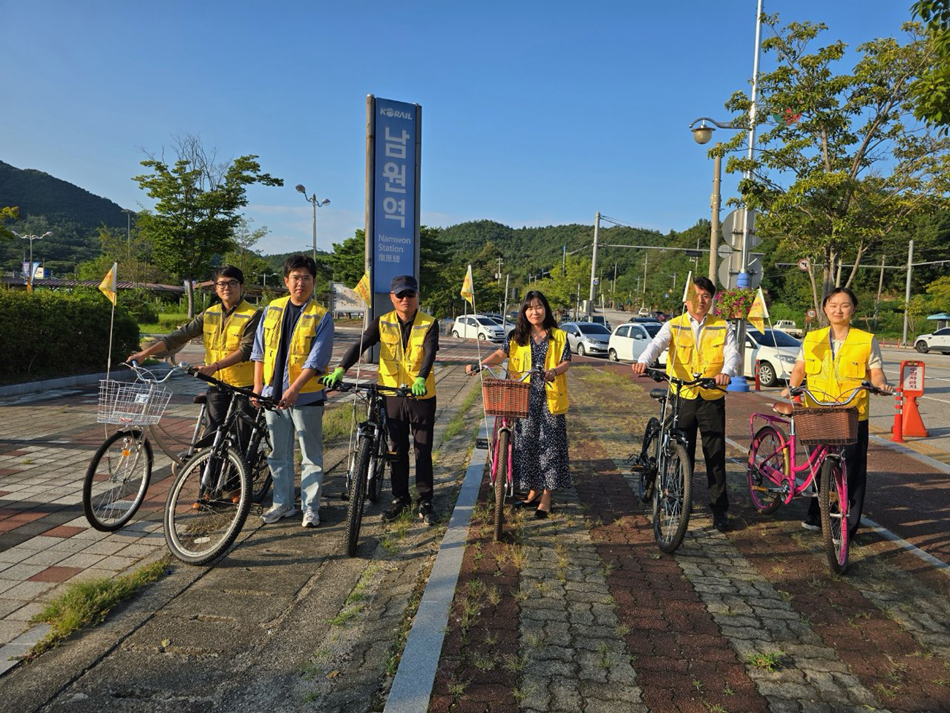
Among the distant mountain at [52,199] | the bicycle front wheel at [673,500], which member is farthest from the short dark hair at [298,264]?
the distant mountain at [52,199]

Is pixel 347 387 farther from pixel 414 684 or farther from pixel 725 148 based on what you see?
pixel 725 148

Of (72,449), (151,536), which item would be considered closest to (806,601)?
(151,536)

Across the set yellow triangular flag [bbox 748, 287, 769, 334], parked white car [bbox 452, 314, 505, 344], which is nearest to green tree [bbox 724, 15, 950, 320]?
yellow triangular flag [bbox 748, 287, 769, 334]

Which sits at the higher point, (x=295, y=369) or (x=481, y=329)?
(x=295, y=369)

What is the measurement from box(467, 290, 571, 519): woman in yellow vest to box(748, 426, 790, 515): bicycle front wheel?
5.21ft

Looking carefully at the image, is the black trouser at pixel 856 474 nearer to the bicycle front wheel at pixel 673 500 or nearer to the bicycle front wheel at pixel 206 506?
the bicycle front wheel at pixel 673 500

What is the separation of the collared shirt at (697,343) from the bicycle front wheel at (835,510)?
87 centimetres

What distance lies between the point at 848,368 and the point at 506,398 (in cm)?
240

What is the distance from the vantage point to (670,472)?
4.45 m

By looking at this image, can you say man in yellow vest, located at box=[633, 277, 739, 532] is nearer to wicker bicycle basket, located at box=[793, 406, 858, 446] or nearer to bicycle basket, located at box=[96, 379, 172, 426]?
wicker bicycle basket, located at box=[793, 406, 858, 446]

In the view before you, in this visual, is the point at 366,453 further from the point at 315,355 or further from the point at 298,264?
the point at 298,264

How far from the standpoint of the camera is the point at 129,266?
164ft

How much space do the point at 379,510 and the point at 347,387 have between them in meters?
1.24

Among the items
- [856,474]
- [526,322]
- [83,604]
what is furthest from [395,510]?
[856,474]
